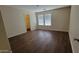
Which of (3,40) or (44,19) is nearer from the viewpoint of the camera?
(3,40)

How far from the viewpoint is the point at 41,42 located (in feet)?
3.89

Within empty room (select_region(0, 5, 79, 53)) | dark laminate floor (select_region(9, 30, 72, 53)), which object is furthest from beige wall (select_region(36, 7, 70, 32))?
dark laminate floor (select_region(9, 30, 72, 53))

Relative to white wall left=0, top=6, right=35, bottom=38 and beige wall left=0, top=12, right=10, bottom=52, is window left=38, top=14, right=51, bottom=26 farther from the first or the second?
beige wall left=0, top=12, right=10, bottom=52

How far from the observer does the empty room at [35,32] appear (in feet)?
2.75

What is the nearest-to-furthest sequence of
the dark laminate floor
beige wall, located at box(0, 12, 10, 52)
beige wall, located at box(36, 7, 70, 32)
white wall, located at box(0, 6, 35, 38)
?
beige wall, located at box(0, 12, 10, 52) < white wall, located at box(0, 6, 35, 38) < the dark laminate floor < beige wall, located at box(36, 7, 70, 32)

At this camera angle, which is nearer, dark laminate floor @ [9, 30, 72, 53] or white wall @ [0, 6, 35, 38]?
white wall @ [0, 6, 35, 38]

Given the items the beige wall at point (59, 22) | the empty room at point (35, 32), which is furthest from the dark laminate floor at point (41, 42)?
the beige wall at point (59, 22)

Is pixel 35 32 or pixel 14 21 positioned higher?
pixel 14 21

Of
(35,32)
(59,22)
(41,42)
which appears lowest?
(41,42)

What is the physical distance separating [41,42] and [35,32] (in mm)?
→ 265

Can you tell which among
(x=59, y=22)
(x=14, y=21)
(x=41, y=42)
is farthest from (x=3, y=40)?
(x=59, y=22)

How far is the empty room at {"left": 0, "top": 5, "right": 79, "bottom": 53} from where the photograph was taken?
84 cm

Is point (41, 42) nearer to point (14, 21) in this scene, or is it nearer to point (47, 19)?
point (47, 19)
